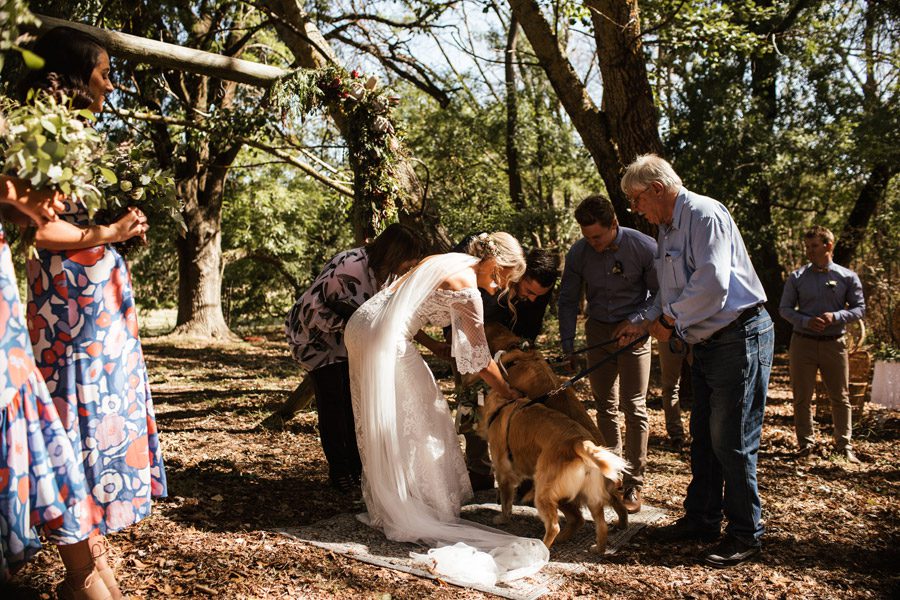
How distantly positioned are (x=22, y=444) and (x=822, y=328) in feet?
21.2

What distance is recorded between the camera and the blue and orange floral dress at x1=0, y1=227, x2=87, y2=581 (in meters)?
2.38

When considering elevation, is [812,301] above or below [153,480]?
above

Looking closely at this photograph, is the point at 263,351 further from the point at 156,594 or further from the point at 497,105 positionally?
the point at 156,594

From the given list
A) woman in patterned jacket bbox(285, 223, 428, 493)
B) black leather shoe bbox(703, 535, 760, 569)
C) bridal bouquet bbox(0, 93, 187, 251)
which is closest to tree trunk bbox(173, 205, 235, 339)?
woman in patterned jacket bbox(285, 223, 428, 493)

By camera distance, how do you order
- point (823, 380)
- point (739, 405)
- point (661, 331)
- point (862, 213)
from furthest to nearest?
point (862, 213), point (823, 380), point (661, 331), point (739, 405)

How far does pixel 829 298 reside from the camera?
21.5 ft

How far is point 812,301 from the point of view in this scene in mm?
6609

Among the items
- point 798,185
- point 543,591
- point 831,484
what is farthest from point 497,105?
point 543,591

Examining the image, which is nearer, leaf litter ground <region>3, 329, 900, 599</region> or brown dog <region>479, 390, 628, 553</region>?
leaf litter ground <region>3, 329, 900, 599</region>

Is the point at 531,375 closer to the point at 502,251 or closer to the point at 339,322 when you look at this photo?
the point at 502,251

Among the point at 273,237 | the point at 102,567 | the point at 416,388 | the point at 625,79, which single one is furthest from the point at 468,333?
the point at 273,237

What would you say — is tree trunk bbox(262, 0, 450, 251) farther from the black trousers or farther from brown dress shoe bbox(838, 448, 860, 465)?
brown dress shoe bbox(838, 448, 860, 465)

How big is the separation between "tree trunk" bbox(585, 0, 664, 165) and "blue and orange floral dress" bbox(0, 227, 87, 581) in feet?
20.9

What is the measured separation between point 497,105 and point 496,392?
16969mm
